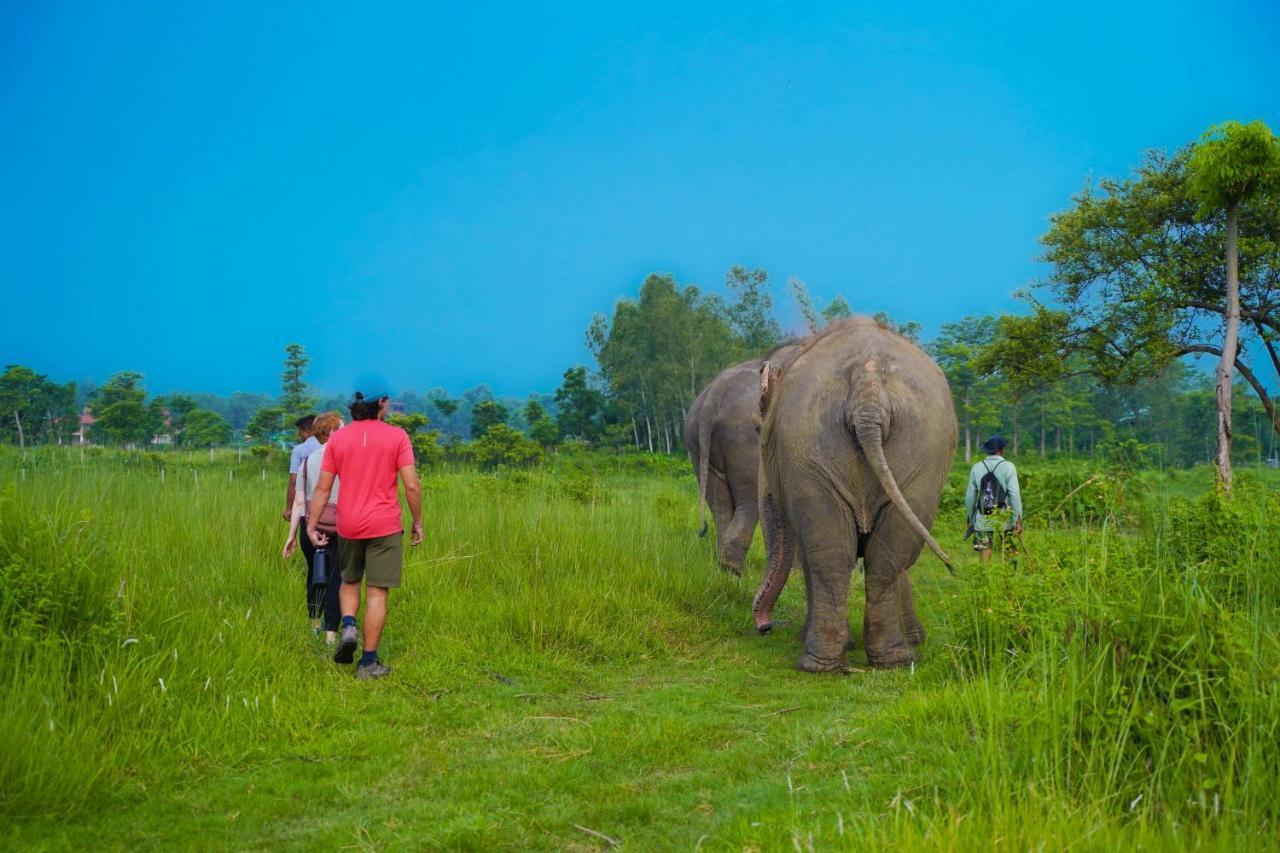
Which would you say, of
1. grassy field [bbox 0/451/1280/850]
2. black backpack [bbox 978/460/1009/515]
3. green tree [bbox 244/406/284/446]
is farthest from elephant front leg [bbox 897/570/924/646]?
green tree [bbox 244/406/284/446]

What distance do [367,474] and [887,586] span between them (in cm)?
359

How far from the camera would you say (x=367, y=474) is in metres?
6.32

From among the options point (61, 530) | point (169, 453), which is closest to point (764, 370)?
point (61, 530)

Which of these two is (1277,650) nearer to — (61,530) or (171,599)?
(171,599)

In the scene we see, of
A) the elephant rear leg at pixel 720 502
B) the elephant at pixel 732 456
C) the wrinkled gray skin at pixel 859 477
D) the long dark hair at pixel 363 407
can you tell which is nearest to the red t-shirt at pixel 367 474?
Result: the long dark hair at pixel 363 407

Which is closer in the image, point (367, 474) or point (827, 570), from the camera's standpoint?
point (367, 474)

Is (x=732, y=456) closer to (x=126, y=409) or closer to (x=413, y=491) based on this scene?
(x=413, y=491)

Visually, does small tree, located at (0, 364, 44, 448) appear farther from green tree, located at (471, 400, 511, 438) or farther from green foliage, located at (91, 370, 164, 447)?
green tree, located at (471, 400, 511, 438)

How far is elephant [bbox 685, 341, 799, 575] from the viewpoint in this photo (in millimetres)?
9742

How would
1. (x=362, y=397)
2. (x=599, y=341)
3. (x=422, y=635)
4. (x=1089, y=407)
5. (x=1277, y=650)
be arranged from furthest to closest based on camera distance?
(x=599, y=341) → (x=1089, y=407) → (x=422, y=635) → (x=362, y=397) → (x=1277, y=650)

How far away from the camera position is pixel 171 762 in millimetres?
4695

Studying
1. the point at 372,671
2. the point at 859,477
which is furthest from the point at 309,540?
the point at 859,477

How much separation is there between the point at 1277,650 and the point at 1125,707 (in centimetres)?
58

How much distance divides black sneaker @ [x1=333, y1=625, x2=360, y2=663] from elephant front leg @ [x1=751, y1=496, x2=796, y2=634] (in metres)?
3.07
